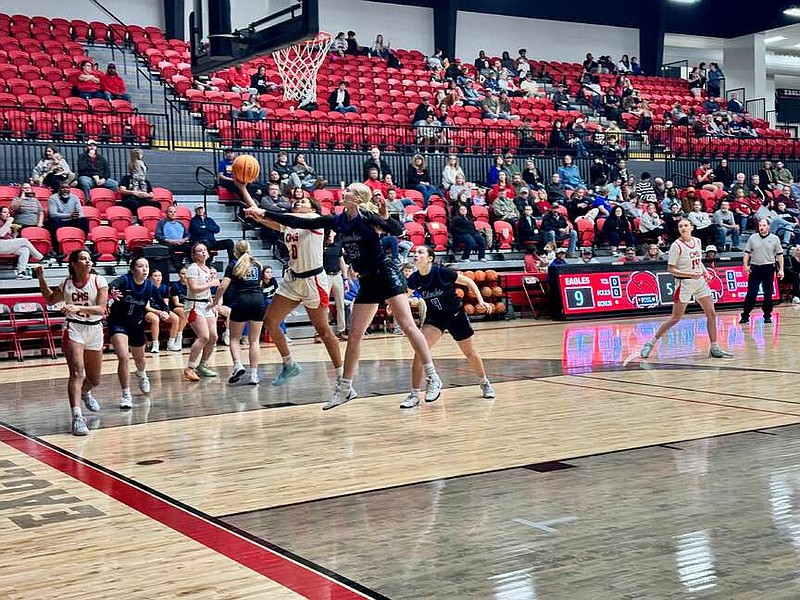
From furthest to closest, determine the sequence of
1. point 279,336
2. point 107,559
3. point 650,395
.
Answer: point 279,336
point 650,395
point 107,559

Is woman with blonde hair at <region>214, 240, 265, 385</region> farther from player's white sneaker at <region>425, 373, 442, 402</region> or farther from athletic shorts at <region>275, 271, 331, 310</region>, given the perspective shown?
player's white sneaker at <region>425, 373, 442, 402</region>

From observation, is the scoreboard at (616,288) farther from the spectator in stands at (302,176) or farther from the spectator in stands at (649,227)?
the spectator in stands at (302,176)

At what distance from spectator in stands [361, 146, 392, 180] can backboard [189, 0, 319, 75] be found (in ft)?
27.0

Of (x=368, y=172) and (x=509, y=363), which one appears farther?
(x=368, y=172)

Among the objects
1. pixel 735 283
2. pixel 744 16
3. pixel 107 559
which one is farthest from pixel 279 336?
pixel 744 16

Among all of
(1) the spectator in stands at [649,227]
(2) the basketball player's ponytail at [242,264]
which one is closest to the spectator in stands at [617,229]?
(1) the spectator in stands at [649,227]

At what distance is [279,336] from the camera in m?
10.5

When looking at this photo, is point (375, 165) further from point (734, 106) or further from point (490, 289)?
point (734, 106)

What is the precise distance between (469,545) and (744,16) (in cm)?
3807

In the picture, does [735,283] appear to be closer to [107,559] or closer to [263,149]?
[263,149]

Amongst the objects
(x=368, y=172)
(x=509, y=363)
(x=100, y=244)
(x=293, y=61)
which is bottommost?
(x=509, y=363)

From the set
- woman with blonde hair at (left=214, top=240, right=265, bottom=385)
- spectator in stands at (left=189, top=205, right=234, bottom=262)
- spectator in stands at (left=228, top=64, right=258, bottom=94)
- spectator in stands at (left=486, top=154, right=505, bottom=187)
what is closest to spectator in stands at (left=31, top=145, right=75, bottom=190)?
spectator in stands at (left=189, top=205, right=234, bottom=262)

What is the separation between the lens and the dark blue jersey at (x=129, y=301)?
9633mm

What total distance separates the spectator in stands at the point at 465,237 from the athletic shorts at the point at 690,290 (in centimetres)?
884
